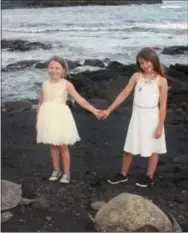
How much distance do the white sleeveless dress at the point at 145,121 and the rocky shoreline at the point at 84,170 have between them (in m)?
0.52

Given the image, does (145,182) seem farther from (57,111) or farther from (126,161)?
(57,111)

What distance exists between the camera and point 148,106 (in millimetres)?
6035

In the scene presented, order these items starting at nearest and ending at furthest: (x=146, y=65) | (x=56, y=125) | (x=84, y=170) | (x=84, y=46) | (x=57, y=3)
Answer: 1. (x=146, y=65)
2. (x=56, y=125)
3. (x=84, y=170)
4. (x=84, y=46)
5. (x=57, y=3)

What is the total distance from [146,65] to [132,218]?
185 centimetres

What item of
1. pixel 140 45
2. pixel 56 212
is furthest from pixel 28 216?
pixel 140 45

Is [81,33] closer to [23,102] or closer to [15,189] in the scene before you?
[23,102]

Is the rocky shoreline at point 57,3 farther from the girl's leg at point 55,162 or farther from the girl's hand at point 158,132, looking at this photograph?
the girl's hand at point 158,132

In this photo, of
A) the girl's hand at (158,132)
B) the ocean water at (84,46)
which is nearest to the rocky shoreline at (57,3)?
the ocean water at (84,46)

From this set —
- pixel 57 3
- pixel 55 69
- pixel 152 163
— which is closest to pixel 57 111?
pixel 55 69

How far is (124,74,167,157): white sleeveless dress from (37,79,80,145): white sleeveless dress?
726mm

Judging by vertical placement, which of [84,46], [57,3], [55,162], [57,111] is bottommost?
[57,3]

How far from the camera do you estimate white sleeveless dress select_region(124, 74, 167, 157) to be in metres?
5.99

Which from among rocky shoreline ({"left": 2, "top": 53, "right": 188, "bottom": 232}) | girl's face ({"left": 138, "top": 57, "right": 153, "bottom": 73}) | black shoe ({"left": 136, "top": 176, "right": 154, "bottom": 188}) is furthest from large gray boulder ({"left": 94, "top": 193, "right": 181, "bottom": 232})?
girl's face ({"left": 138, "top": 57, "right": 153, "bottom": 73})

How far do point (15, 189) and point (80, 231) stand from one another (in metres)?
1.04
